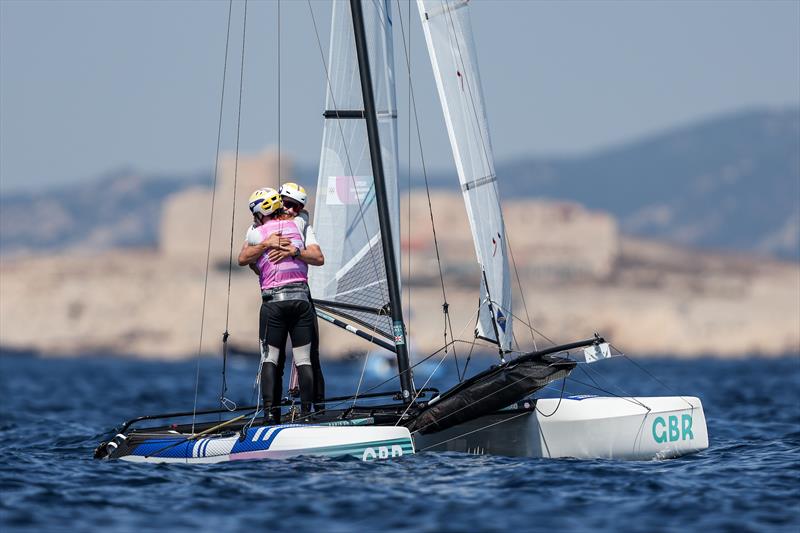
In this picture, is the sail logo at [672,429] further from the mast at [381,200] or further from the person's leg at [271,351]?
the person's leg at [271,351]

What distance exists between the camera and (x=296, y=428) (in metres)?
11.8

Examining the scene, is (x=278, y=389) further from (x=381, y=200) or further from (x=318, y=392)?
(x=381, y=200)

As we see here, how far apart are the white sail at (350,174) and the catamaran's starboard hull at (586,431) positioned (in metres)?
1.52

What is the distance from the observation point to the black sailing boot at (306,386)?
12.5 metres

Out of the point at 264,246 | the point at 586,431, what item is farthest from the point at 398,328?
the point at 586,431

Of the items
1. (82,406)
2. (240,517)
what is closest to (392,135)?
(240,517)

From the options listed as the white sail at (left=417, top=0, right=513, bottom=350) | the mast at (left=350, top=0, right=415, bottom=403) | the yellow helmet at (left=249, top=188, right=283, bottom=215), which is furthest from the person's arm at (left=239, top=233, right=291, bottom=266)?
the white sail at (left=417, top=0, right=513, bottom=350)

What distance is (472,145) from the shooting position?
42.5ft

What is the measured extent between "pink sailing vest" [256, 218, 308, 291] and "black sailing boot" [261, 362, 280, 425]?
70 cm

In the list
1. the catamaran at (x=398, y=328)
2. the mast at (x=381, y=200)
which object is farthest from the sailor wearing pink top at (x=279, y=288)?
the mast at (x=381, y=200)

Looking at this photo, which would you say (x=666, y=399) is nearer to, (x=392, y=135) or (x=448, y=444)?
(x=448, y=444)

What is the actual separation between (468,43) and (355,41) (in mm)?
1034

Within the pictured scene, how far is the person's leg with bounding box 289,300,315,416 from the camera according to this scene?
40.8 feet

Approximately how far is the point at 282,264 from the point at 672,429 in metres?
3.68
